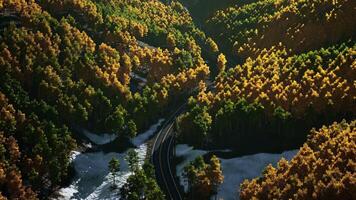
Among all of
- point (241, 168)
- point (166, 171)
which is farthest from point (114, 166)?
point (241, 168)

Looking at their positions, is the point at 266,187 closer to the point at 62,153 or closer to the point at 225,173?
the point at 225,173

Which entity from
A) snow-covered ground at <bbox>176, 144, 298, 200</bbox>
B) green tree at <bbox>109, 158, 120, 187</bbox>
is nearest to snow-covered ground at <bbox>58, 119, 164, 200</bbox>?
green tree at <bbox>109, 158, 120, 187</bbox>

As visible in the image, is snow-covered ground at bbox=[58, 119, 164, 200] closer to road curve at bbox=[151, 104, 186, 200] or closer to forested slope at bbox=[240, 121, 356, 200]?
road curve at bbox=[151, 104, 186, 200]

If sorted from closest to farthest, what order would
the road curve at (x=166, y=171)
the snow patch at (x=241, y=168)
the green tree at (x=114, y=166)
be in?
the snow patch at (x=241, y=168) < the green tree at (x=114, y=166) < the road curve at (x=166, y=171)

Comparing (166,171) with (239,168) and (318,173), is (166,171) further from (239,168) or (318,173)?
(318,173)

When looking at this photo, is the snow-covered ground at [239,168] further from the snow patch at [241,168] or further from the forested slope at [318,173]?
the forested slope at [318,173]

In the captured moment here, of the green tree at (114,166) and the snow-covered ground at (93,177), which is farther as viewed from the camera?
the green tree at (114,166)

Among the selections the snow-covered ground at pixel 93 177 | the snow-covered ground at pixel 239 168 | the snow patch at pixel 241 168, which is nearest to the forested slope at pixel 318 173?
the snow patch at pixel 241 168
